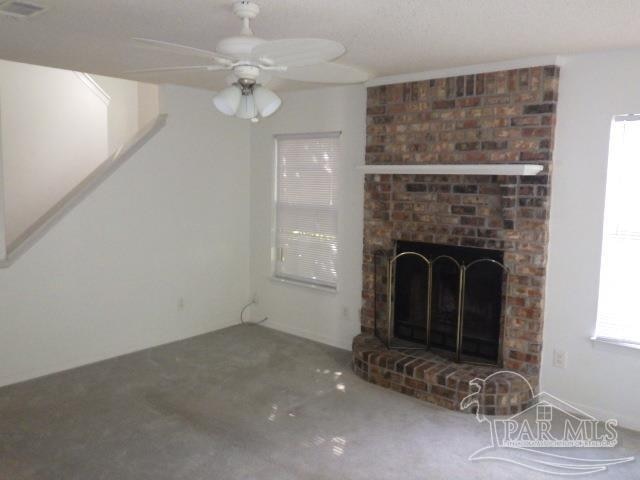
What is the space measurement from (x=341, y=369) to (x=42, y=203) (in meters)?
3.42

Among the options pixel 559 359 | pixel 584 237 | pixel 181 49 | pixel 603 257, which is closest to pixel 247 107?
pixel 181 49

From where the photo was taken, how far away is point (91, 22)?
275 cm

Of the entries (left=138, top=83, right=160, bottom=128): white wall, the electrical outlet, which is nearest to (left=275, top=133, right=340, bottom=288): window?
(left=138, top=83, right=160, bottom=128): white wall

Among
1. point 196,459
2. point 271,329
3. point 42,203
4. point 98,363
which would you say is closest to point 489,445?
point 196,459

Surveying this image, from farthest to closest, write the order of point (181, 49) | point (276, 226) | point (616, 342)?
point (276, 226) → point (616, 342) → point (181, 49)

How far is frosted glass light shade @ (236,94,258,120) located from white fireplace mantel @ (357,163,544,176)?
1771mm

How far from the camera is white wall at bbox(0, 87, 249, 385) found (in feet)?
13.0

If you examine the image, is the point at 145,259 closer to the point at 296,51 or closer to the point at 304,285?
the point at 304,285

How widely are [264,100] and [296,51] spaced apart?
1.49ft

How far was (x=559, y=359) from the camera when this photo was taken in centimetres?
352

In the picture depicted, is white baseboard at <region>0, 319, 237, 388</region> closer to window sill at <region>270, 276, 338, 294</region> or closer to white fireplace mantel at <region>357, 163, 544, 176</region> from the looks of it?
window sill at <region>270, 276, 338, 294</region>

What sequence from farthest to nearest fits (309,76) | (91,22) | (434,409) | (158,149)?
1. (158,149)
2. (434,409)
3. (91,22)
4. (309,76)

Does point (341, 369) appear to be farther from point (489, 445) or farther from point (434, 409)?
point (489, 445)

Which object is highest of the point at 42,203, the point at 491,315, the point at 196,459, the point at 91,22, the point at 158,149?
the point at 91,22
